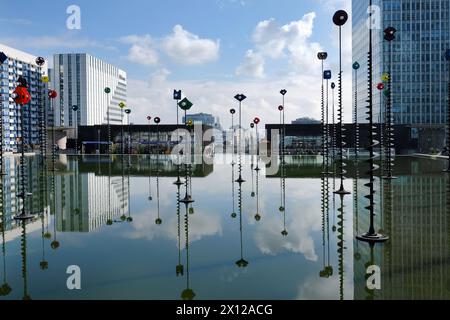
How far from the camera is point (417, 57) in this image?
389 ft

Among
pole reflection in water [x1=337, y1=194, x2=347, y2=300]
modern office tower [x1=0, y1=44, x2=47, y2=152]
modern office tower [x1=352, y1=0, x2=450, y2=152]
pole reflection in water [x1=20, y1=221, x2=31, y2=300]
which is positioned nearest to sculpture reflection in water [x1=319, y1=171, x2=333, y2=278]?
pole reflection in water [x1=337, y1=194, x2=347, y2=300]

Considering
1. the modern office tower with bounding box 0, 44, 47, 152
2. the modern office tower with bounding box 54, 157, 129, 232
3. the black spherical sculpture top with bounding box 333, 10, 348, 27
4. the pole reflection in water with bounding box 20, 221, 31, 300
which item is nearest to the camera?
the pole reflection in water with bounding box 20, 221, 31, 300

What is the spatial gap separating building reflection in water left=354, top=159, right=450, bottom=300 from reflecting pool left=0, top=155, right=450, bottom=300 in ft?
0.11

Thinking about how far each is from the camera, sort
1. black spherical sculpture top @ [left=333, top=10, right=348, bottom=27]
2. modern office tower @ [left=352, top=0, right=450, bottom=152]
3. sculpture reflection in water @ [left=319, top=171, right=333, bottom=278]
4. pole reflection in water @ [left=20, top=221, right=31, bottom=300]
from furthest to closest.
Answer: modern office tower @ [left=352, top=0, right=450, bottom=152] → black spherical sculpture top @ [left=333, top=10, right=348, bottom=27] → sculpture reflection in water @ [left=319, top=171, right=333, bottom=278] → pole reflection in water @ [left=20, top=221, right=31, bottom=300]

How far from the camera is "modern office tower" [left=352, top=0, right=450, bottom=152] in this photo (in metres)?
117

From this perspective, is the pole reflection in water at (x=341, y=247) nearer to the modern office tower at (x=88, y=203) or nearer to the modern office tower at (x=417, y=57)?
the modern office tower at (x=88, y=203)

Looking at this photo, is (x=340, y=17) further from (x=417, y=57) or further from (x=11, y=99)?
(x=11, y=99)

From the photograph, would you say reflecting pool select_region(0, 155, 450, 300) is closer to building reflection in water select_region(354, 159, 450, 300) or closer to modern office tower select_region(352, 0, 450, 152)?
building reflection in water select_region(354, 159, 450, 300)

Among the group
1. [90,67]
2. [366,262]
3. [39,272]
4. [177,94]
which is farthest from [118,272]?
[90,67]

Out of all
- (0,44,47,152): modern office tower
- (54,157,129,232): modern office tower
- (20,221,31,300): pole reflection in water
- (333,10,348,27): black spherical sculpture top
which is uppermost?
(0,44,47,152): modern office tower

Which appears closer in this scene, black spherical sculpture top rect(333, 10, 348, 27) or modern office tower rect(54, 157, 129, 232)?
modern office tower rect(54, 157, 129, 232)

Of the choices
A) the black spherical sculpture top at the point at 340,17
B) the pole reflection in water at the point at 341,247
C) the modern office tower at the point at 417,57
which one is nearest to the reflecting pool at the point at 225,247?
the pole reflection in water at the point at 341,247

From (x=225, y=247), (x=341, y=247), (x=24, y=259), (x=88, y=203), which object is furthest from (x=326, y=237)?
(x=88, y=203)
